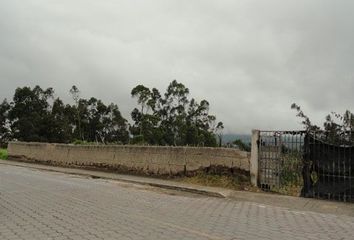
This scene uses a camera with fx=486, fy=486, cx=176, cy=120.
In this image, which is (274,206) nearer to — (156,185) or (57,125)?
(156,185)

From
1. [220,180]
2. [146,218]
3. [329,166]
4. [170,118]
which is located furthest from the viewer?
[170,118]

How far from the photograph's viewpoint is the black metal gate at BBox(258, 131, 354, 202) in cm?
1324

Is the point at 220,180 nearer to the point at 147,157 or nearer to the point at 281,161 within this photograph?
the point at 281,161

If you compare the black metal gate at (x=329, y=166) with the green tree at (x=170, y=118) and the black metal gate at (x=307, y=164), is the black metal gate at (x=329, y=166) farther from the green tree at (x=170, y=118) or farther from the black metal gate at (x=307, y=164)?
the green tree at (x=170, y=118)

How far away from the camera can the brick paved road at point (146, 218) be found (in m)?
8.04

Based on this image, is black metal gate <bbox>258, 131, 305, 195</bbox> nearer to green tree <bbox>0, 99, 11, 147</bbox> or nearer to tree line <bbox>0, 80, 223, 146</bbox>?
tree line <bbox>0, 80, 223, 146</bbox>

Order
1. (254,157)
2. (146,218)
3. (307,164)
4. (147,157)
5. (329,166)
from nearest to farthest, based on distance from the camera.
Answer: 1. (146,218)
2. (329,166)
3. (307,164)
4. (254,157)
5. (147,157)

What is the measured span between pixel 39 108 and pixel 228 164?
58.7 metres

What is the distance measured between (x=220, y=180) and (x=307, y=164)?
3456 mm

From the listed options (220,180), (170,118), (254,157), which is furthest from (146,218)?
(170,118)

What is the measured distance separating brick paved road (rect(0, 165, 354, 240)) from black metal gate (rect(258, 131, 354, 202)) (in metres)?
2.11

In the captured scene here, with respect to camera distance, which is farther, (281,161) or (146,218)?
(281,161)

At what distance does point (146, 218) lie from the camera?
31.4ft

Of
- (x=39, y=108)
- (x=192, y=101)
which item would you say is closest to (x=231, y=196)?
(x=192, y=101)
